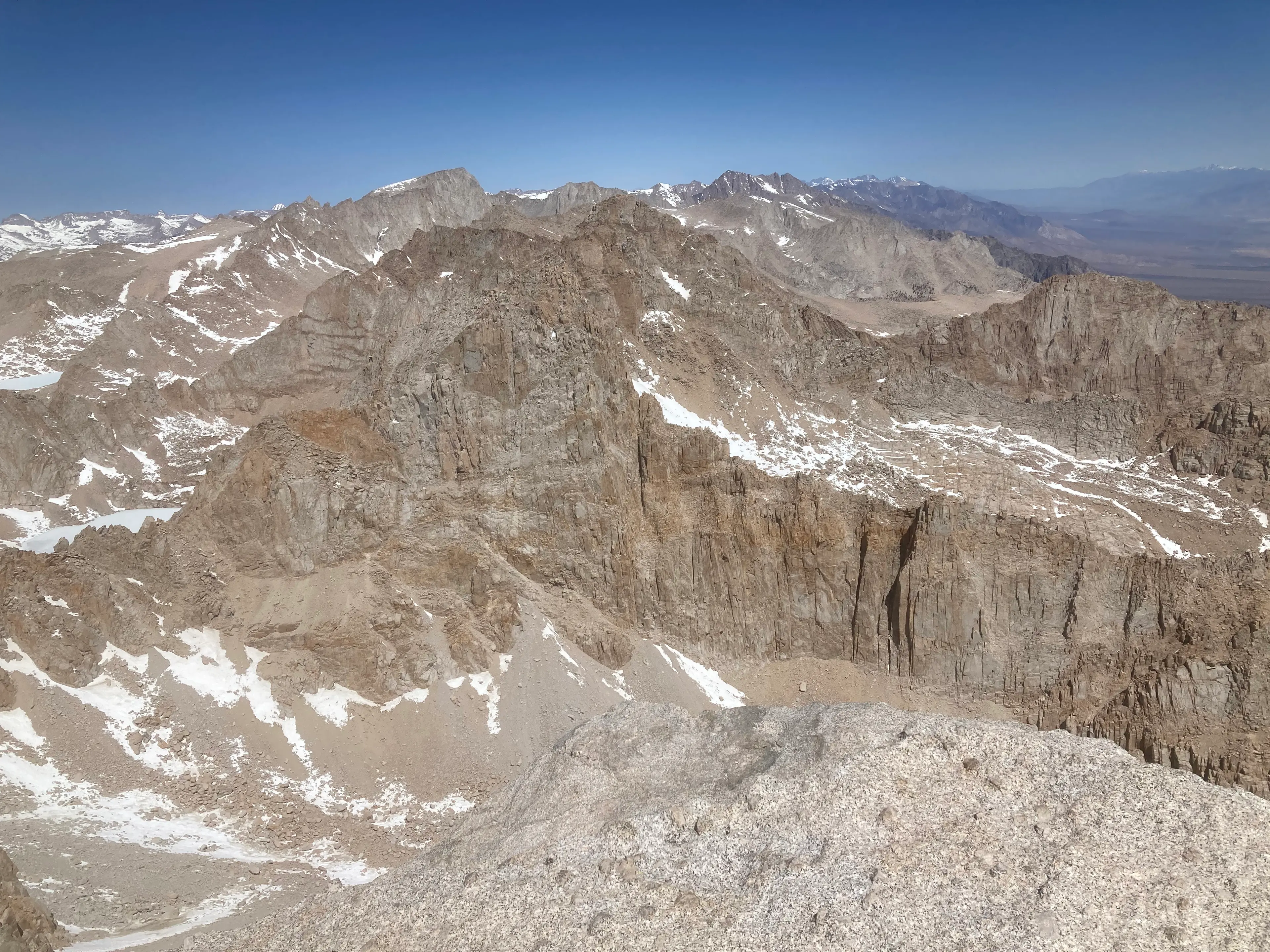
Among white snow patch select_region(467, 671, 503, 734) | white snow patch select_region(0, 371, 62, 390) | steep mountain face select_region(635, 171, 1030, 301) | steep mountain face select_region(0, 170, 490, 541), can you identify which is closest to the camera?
white snow patch select_region(467, 671, 503, 734)

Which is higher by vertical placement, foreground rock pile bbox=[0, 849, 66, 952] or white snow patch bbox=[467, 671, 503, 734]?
foreground rock pile bbox=[0, 849, 66, 952]

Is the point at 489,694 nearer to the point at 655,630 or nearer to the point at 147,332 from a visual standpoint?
A: the point at 655,630

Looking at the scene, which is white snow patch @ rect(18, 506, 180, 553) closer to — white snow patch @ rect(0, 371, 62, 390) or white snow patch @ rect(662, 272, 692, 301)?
white snow patch @ rect(0, 371, 62, 390)

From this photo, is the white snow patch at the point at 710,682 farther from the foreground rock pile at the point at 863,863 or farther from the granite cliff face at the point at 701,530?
the foreground rock pile at the point at 863,863

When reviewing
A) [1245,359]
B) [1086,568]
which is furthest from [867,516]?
[1245,359]

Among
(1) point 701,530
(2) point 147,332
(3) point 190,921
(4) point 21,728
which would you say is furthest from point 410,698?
(2) point 147,332

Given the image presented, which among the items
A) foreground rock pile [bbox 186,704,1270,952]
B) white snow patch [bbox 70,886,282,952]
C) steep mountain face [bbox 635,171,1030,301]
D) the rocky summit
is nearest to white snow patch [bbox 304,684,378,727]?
the rocky summit
